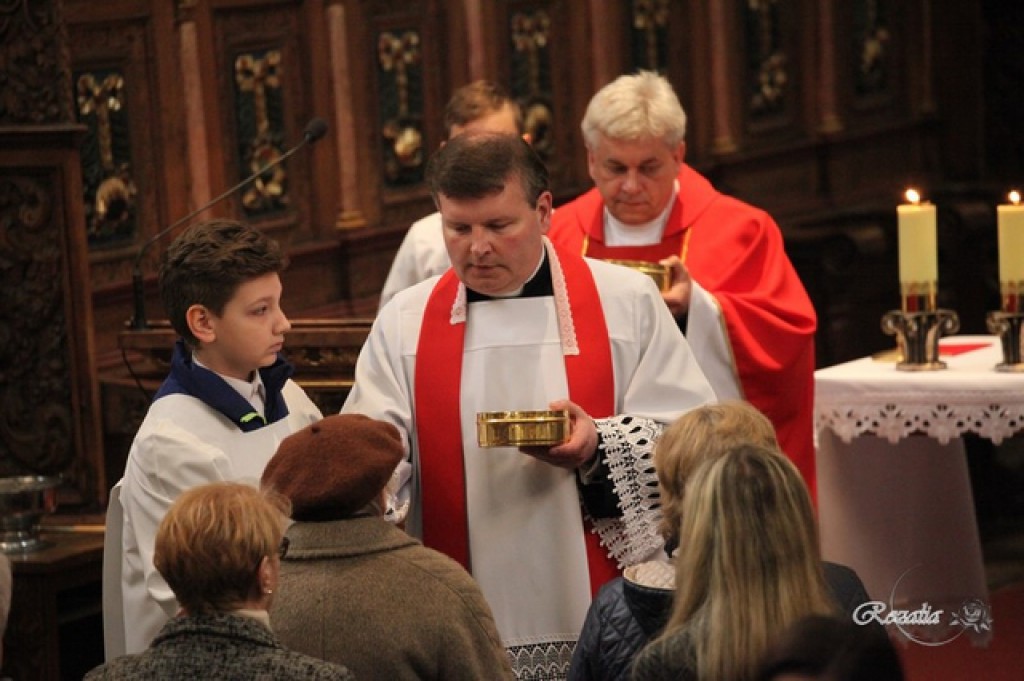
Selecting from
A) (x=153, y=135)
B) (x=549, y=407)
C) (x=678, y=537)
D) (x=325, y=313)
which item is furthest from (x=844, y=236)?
(x=678, y=537)

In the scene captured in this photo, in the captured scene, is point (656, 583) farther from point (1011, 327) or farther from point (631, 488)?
point (1011, 327)

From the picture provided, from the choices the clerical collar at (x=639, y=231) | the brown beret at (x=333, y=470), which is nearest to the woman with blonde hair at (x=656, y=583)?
the brown beret at (x=333, y=470)

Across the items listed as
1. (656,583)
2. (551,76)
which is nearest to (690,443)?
(656,583)

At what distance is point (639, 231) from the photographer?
18.1 ft

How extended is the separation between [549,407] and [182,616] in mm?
1202

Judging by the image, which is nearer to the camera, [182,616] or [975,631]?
[182,616]

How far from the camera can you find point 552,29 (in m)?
9.83

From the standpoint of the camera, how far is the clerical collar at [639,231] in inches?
216

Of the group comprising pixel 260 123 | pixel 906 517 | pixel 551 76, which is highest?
pixel 551 76

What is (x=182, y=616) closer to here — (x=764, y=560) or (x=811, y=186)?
(x=764, y=560)

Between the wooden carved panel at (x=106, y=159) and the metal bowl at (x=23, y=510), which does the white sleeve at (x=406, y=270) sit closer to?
the wooden carved panel at (x=106, y=159)

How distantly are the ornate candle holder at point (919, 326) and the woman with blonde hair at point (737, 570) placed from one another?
9.15ft

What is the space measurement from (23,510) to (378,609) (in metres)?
2.32

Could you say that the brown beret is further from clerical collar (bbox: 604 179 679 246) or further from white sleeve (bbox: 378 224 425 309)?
white sleeve (bbox: 378 224 425 309)
